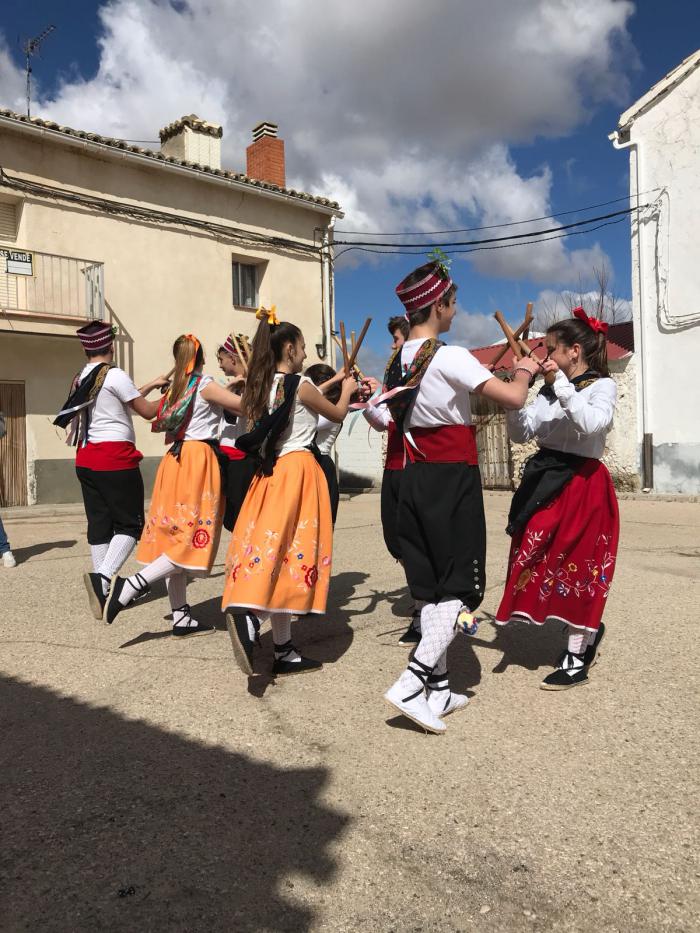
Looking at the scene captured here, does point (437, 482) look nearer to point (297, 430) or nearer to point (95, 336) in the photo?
point (297, 430)

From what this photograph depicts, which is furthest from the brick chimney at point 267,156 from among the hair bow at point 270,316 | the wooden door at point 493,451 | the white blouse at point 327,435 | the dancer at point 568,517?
the dancer at point 568,517

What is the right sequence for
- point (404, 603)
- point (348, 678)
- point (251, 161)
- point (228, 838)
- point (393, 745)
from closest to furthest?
1. point (228, 838)
2. point (393, 745)
3. point (348, 678)
4. point (404, 603)
5. point (251, 161)

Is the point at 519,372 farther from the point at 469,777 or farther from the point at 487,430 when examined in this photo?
the point at 487,430

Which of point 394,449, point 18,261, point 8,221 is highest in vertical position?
point 8,221

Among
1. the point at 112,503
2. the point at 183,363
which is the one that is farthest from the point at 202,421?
the point at 112,503

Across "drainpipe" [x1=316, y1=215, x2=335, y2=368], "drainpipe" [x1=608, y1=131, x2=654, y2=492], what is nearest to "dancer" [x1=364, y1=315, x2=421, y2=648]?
"drainpipe" [x1=608, y1=131, x2=654, y2=492]

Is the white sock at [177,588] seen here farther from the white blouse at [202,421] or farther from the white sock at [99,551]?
the white blouse at [202,421]

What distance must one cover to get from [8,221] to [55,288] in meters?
1.42

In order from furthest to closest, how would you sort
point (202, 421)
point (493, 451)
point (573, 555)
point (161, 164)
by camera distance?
point (493, 451) < point (161, 164) < point (202, 421) < point (573, 555)

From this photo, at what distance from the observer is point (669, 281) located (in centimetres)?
1455

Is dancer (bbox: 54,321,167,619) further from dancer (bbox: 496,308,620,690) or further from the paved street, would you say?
dancer (bbox: 496,308,620,690)

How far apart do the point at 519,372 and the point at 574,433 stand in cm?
54

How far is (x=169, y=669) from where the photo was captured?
376cm

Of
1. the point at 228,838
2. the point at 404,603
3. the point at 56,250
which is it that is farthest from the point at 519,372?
the point at 56,250
